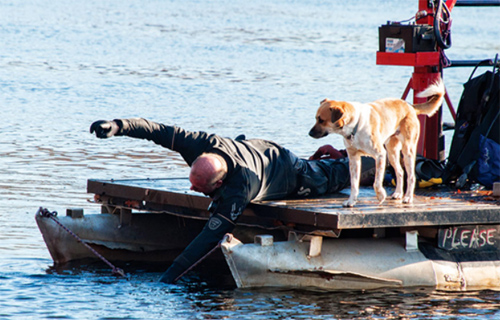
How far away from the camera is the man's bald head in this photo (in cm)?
676

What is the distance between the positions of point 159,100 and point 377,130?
14.2 metres

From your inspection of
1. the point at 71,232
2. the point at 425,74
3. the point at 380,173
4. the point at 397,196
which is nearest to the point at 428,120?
the point at 425,74

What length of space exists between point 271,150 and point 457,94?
16192 millimetres

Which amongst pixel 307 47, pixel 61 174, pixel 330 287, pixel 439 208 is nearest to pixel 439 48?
pixel 439 208

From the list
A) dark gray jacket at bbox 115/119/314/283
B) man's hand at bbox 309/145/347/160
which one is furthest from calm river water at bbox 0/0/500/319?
man's hand at bbox 309/145/347/160

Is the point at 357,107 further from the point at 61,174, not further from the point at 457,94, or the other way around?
the point at 457,94

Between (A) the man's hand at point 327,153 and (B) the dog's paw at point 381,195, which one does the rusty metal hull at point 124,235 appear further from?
(B) the dog's paw at point 381,195

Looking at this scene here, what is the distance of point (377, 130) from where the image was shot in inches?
268

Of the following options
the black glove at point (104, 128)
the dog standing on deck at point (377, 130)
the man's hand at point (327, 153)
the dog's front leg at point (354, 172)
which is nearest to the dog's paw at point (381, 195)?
the dog standing on deck at point (377, 130)

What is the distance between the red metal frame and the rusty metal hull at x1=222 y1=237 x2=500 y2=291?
7.70 ft

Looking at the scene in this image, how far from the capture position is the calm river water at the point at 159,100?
22.8ft

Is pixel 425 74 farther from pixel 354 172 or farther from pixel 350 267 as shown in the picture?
pixel 350 267

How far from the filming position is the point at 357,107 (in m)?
6.74

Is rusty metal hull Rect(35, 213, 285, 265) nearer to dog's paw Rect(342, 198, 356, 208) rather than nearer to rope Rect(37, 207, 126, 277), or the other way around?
rope Rect(37, 207, 126, 277)
